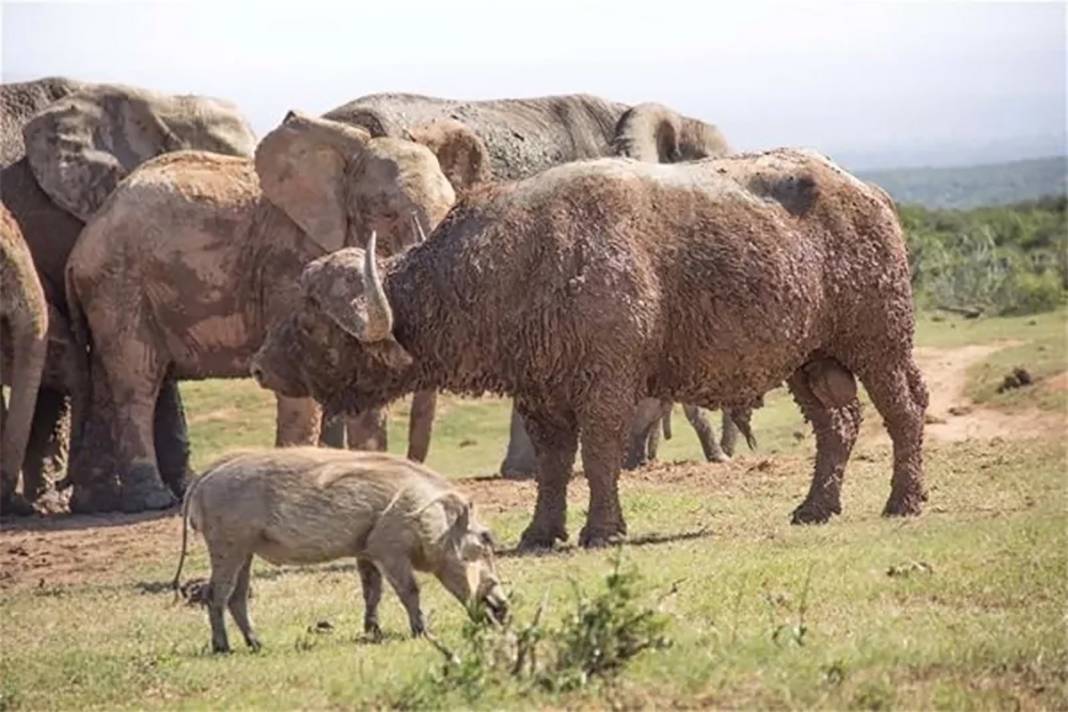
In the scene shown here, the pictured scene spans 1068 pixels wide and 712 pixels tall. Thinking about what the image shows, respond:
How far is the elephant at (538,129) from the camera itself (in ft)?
68.9

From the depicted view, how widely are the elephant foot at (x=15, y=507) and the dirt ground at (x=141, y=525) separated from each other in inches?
6.4

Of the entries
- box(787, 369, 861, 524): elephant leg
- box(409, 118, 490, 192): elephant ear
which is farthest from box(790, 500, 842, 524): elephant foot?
box(409, 118, 490, 192): elephant ear

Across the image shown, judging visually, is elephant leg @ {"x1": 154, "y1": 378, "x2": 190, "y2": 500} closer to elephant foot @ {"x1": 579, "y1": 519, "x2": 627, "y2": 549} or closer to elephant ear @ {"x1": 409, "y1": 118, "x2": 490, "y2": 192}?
elephant ear @ {"x1": 409, "y1": 118, "x2": 490, "y2": 192}

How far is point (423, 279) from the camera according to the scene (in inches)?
555

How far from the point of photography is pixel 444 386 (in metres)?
14.2

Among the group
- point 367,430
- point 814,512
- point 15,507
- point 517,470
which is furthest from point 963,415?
point 15,507

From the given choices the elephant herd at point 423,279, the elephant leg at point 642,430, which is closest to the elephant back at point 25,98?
the elephant herd at point 423,279

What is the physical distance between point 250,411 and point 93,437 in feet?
27.3

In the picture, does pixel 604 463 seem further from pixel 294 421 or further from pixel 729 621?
pixel 294 421

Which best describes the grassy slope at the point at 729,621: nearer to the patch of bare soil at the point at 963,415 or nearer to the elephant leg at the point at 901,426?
the elephant leg at the point at 901,426

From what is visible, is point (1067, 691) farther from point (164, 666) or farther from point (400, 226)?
point (400, 226)

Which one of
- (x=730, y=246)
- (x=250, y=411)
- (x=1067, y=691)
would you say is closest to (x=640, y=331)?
(x=730, y=246)

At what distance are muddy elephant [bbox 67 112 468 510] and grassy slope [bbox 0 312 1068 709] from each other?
342cm

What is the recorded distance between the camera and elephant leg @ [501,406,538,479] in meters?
20.7
